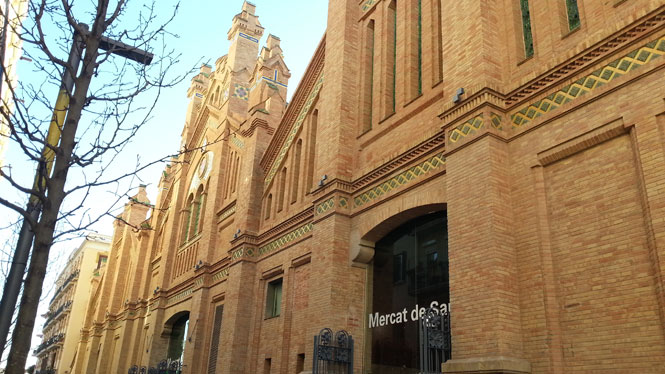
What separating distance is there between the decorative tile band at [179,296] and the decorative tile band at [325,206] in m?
11.2

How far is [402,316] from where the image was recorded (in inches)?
483

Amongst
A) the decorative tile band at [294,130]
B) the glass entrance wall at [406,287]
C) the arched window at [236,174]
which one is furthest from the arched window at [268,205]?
the glass entrance wall at [406,287]

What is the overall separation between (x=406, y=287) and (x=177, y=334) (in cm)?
1618

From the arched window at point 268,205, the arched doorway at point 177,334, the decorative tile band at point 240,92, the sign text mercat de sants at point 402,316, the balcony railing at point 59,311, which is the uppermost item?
the decorative tile band at point 240,92

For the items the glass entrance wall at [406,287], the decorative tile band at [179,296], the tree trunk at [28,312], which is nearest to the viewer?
the tree trunk at [28,312]

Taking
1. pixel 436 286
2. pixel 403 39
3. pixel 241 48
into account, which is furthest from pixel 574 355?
pixel 241 48

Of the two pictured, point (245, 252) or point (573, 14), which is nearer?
point (573, 14)

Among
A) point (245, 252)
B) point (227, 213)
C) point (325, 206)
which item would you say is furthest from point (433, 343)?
point (227, 213)

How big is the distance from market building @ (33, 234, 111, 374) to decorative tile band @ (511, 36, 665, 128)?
133 ft

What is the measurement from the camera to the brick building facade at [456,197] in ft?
27.0

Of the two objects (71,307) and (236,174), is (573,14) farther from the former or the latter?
(71,307)

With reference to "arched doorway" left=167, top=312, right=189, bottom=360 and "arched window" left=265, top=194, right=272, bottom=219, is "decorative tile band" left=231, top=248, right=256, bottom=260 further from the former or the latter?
"arched doorway" left=167, top=312, right=189, bottom=360

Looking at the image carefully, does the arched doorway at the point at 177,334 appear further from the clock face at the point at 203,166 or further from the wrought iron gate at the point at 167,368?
the clock face at the point at 203,166

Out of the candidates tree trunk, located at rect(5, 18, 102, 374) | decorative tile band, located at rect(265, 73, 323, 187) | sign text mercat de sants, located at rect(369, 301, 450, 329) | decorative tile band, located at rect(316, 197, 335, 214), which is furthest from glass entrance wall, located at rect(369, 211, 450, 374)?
tree trunk, located at rect(5, 18, 102, 374)
